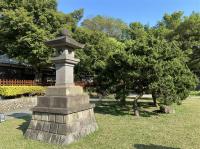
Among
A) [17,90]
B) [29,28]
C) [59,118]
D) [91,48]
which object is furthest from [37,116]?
[91,48]

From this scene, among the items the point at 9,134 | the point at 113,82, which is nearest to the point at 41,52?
the point at 113,82

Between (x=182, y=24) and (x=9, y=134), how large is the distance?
84.4 ft

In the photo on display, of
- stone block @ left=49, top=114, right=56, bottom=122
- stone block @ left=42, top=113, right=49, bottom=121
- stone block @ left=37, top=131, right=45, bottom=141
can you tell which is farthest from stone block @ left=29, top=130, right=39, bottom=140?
stone block @ left=49, top=114, right=56, bottom=122

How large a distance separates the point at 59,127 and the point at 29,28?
11544 millimetres

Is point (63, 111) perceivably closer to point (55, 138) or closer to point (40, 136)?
point (55, 138)

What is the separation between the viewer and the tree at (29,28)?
53.8 ft

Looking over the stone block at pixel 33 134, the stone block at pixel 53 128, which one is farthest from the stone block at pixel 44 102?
the stone block at pixel 33 134

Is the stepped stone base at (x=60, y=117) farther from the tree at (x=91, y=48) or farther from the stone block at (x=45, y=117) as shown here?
the tree at (x=91, y=48)

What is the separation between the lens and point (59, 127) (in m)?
6.85

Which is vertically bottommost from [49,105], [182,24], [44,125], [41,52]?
[44,125]

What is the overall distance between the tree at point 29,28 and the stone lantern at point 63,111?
356 inches

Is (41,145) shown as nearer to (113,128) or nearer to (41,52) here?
(113,128)

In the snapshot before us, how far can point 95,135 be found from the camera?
24.6 feet

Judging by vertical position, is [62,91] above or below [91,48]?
below
